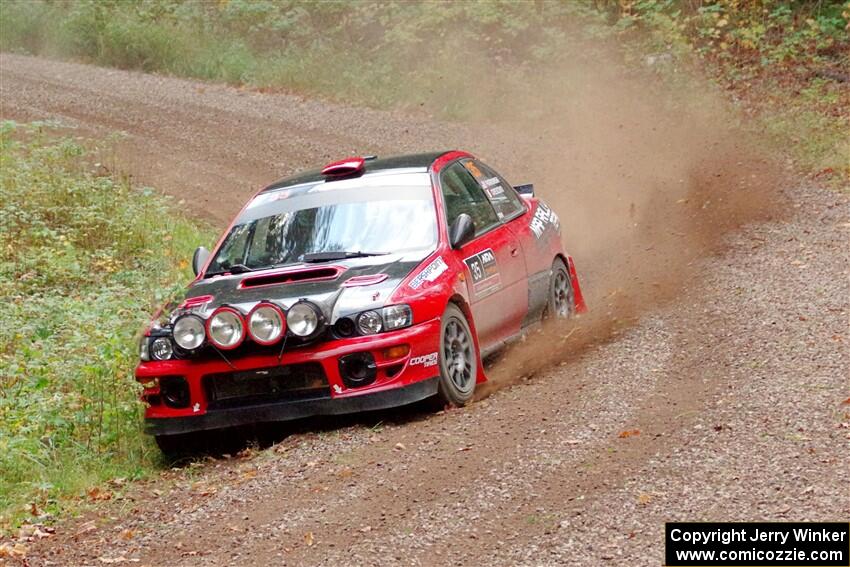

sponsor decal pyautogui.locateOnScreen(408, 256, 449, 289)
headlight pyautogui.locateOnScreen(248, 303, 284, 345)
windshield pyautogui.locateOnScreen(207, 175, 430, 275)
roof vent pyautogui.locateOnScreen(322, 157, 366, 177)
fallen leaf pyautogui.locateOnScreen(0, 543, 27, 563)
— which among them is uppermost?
roof vent pyautogui.locateOnScreen(322, 157, 366, 177)

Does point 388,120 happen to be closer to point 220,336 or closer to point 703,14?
point 703,14

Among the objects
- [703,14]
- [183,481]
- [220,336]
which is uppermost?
[703,14]

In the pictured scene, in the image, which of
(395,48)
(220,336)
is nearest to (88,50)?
(395,48)

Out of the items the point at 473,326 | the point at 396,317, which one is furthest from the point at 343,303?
the point at 473,326

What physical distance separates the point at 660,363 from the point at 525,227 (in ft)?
6.66

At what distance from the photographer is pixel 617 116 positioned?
63.1 feet

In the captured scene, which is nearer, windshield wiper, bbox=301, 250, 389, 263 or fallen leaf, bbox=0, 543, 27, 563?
fallen leaf, bbox=0, 543, 27, 563

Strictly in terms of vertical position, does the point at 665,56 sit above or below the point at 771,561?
above

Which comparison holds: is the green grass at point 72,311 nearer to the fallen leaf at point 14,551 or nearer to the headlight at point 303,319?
the fallen leaf at point 14,551

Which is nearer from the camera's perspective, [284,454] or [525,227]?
[284,454]

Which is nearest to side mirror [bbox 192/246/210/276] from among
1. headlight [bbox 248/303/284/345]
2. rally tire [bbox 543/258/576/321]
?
headlight [bbox 248/303/284/345]

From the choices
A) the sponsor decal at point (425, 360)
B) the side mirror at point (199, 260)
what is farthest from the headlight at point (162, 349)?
the sponsor decal at point (425, 360)

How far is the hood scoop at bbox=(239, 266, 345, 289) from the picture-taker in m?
8.17

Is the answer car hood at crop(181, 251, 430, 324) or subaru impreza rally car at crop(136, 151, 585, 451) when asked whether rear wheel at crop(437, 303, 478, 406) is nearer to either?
subaru impreza rally car at crop(136, 151, 585, 451)
